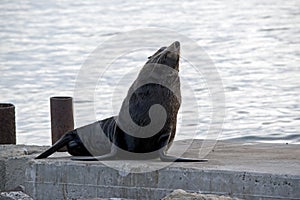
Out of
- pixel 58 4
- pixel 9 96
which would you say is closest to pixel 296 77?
pixel 9 96

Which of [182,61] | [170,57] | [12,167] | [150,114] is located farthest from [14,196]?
[182,61]

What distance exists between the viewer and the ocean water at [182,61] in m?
12.9

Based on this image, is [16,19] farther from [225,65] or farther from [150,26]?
[225,65]

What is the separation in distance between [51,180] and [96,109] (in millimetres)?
5854

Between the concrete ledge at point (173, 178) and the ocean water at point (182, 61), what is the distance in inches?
101

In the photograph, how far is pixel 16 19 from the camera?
880 inches

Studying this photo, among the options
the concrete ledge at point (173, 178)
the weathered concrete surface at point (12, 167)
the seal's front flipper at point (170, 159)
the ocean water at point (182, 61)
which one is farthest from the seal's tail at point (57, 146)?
the ocean water at point (182, 61)

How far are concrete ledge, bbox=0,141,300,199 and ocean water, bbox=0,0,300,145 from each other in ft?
8.46

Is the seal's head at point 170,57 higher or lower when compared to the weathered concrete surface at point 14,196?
higher

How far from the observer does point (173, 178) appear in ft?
21.8

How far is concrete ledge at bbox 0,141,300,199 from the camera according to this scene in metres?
6.41

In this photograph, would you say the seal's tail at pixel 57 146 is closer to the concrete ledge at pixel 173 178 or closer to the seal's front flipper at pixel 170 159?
the concrete ledge at pixel 173 178

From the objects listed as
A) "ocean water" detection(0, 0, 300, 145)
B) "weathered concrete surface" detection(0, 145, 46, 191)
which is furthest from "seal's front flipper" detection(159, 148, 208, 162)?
"ocean water" detection(0, 0, 300, 145)

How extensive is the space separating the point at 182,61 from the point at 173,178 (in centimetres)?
988
